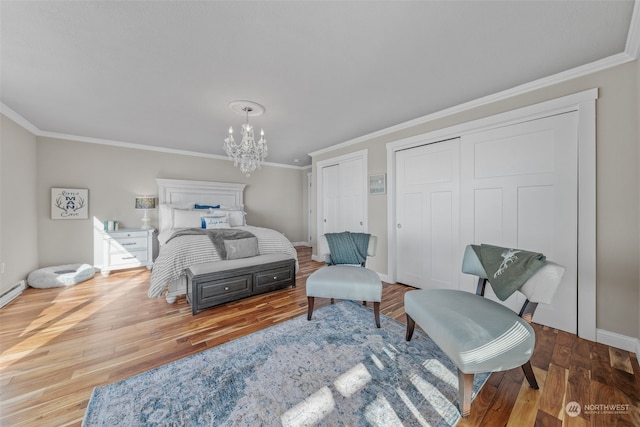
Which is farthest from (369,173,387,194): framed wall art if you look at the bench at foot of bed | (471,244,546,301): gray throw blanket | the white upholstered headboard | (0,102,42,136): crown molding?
(0,102,42,136): crown molding

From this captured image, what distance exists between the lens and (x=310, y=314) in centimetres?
234

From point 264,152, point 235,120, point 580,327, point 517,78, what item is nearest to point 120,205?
point 235,120

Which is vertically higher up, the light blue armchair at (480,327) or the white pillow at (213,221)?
the white pillow at (213,221)

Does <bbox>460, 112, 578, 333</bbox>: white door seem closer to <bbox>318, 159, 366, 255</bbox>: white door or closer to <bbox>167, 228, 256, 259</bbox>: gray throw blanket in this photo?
<bbox>318, 159, 366, 255</bbox>: white door

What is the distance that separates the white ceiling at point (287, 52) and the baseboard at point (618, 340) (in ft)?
7.51

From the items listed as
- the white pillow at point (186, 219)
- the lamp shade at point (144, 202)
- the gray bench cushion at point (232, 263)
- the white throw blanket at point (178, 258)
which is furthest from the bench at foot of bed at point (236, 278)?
the lamp shade at point (144, 202)

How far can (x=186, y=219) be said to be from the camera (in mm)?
4203

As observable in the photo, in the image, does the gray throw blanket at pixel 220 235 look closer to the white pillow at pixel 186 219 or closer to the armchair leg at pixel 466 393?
the white pillow at pixel 186 219

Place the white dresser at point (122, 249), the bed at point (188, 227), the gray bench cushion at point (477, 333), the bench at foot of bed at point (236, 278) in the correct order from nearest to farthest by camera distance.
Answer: the gray bench cushion at point (477, 333) < the bench at foot of bed at point (236, 278) < the bed at point (188, 227) < the white dresser at point (122, 249)

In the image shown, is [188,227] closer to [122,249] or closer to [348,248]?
[122,249]

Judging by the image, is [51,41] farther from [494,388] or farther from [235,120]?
[494,388]

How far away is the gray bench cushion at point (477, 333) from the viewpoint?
1.24m

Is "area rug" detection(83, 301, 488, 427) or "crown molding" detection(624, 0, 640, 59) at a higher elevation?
"crown molding" detection(624, 0, 640, 59)

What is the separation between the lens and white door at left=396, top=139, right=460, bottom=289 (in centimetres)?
290
